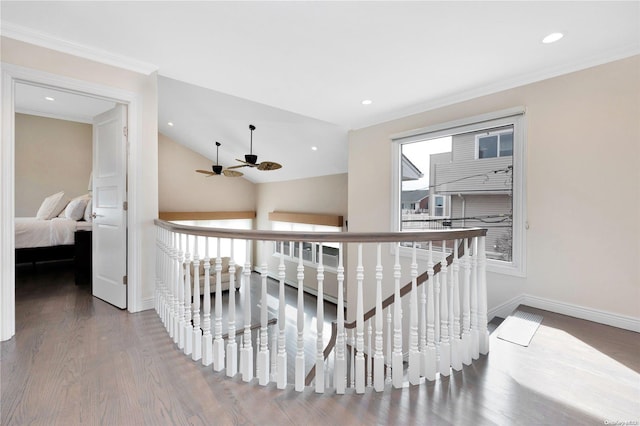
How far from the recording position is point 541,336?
7.06ft

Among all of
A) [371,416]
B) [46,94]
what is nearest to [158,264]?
[371,416]

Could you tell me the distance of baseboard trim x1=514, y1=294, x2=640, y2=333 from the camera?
7.29 ft

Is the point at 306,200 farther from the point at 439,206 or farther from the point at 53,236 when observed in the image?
the point at 53,236

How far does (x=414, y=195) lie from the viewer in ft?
12.7

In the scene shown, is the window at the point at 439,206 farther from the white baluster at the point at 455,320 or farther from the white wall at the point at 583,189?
the white baluster at the point at 455,320

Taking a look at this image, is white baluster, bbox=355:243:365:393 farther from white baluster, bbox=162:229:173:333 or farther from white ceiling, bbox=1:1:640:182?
white ceiling, bbox=1:1:640:182

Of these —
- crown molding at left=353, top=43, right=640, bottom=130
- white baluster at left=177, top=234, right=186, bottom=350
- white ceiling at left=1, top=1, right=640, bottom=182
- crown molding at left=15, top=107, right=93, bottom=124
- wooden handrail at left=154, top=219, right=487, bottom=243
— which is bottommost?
white baluster at left=177, top=234, right=186, bottom=350

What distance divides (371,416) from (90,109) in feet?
18.0

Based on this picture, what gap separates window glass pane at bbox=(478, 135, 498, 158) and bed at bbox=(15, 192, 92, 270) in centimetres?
475

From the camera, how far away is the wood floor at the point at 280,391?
1.38 m

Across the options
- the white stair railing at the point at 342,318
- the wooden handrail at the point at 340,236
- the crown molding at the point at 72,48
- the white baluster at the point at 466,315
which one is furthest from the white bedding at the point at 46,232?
the white baluster at the point at 466,315

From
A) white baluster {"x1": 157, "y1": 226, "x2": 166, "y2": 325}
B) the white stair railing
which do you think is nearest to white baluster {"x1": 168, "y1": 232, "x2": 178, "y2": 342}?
the white stair railing

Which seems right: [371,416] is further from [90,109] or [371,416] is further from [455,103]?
[90,109]

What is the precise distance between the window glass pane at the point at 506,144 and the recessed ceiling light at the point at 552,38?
94cm
